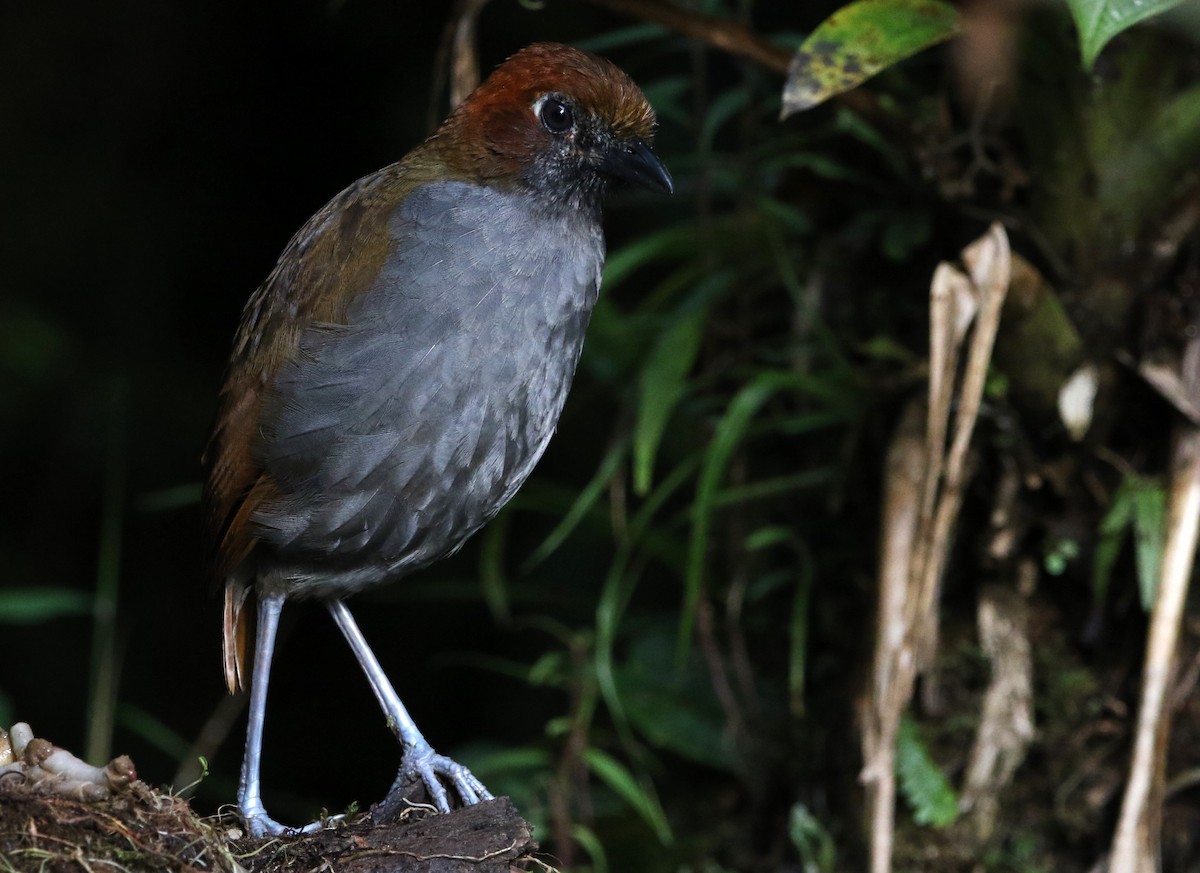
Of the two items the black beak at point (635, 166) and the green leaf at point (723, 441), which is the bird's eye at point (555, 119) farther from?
the green leaf at point (723, 441)

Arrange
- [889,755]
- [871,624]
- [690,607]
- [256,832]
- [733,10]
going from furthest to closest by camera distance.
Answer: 1. [733,10]
2. [690,607]
3. [871,624]
4. [889,755]
5. [256,832]

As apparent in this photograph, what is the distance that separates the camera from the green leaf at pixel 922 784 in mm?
2895

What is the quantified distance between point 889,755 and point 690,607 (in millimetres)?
630

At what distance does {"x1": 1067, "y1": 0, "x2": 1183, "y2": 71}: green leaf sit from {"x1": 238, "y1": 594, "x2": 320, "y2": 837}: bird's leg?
5.97 feet

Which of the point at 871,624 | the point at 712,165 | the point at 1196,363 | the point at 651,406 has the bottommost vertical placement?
the point at 871,624

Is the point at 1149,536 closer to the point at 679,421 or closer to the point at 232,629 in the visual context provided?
the point at 679,421

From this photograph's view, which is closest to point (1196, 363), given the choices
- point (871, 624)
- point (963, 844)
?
point (871, 624)

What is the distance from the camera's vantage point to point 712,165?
3.68m

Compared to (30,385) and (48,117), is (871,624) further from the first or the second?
(48,117)

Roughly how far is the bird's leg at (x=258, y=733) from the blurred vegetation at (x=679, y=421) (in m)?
0.17

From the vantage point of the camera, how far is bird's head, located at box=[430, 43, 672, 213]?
265cm

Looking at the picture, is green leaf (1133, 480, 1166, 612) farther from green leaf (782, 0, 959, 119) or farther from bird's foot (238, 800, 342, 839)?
bird's foot (238, 800, 342, 839)

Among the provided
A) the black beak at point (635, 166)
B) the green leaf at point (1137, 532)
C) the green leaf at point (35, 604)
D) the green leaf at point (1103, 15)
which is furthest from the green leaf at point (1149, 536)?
the green leaf at point (35, 604)

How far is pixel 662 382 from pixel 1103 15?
1.38 metres
